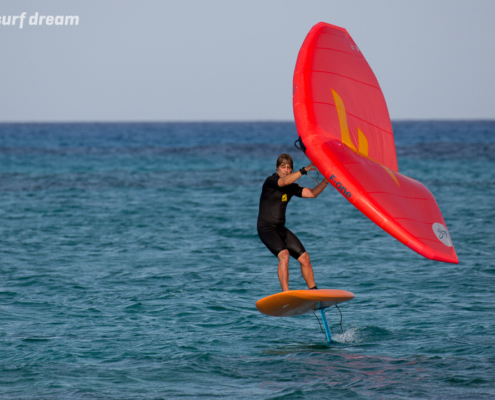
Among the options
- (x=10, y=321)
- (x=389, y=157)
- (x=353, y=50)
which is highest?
(x=353, y=50)

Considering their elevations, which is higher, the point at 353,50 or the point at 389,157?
the point at 353,50

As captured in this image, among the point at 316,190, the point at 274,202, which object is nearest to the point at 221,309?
the point at 274,202

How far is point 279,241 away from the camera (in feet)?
27.6

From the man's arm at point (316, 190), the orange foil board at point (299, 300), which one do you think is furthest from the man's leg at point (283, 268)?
the man's arm at point (316, 190)

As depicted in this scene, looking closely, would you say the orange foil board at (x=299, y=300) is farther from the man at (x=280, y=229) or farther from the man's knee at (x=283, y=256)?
the man's knee at (x=283, y=256)

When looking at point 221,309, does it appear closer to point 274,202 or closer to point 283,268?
point 283,268

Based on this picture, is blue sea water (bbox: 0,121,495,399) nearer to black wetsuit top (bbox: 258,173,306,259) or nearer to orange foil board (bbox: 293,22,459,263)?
black wetsuit top (bbox: 258,173,306,259)

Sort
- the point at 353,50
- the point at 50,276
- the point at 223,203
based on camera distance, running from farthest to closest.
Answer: the point at 223,203
the point at 50,276
the point at 353,50

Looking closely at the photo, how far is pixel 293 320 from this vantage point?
35.0 ft

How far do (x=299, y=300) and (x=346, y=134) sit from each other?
2627 millimetres

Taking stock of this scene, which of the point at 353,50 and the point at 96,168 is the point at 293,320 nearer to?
the point at 353,50

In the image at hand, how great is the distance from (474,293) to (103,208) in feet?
51.4

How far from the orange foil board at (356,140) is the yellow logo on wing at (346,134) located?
23mm

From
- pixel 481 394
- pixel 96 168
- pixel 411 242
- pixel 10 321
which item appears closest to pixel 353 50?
pixel 411 242
